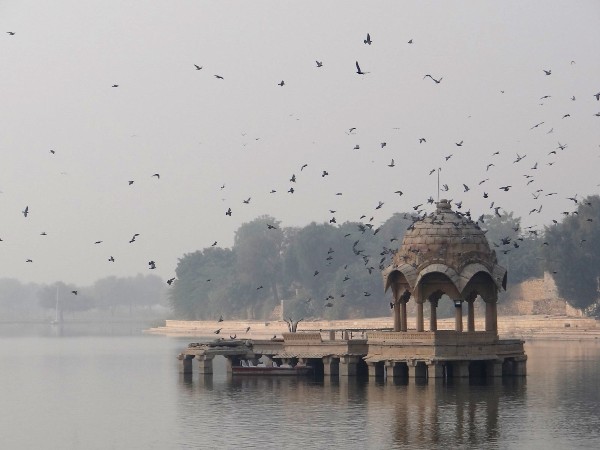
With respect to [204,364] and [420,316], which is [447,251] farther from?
[204,364]

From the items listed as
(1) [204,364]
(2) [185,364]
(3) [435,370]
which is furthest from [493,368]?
(2) [185,364]

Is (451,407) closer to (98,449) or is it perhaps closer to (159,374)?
(98,449)

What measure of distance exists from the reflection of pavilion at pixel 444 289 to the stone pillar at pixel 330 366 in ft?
13.3

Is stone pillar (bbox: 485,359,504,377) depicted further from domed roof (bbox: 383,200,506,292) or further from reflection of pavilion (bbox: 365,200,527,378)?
domed roof (bbox: 383,200,506,292)

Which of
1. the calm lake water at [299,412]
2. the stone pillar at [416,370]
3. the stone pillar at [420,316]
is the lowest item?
the calm lake water at [299,412]

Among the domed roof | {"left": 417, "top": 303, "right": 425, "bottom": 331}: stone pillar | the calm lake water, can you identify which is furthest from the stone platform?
the domed roof

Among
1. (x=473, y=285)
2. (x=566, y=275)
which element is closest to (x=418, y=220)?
(x=473, y=285)

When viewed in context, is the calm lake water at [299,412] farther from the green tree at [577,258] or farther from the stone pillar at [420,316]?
the green tree at [577,258]

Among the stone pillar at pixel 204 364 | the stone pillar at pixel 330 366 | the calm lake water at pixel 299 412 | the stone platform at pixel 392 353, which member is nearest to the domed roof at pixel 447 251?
the stone platform at pixel 392 353

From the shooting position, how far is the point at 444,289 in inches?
3583

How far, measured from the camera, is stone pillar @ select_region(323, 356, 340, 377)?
95.5 m

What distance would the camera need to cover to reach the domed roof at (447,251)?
3516 inches

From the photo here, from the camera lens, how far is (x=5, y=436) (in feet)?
237

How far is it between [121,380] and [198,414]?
30856 mm
